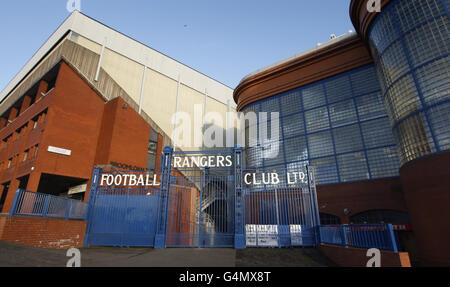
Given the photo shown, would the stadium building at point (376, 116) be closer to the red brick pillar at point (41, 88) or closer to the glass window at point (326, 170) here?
the glass window at point (326, 170)

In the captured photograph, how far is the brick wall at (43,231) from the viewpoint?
27.2 ft

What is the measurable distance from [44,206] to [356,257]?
1143 cm

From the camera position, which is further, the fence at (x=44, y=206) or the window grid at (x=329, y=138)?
the window grid at (x=329, y=138)

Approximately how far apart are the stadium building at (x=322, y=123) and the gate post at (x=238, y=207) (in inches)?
23.8

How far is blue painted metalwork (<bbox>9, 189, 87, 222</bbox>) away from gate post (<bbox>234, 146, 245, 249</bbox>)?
736 cm

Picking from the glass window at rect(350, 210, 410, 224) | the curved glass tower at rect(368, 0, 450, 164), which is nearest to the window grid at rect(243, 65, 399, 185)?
the glass window at rect(350, 210, 410, 224)

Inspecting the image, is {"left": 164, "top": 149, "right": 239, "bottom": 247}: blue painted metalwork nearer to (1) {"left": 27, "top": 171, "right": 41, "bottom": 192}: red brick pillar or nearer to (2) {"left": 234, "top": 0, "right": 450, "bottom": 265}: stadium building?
(2) {"left": 234, "top": 0, "right": 450, "bottom": 265}: stadium building

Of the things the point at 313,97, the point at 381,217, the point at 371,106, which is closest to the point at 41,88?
the point at 313,97

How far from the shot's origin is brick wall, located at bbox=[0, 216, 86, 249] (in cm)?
830

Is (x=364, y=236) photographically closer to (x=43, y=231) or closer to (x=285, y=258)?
(x=285, y=258)

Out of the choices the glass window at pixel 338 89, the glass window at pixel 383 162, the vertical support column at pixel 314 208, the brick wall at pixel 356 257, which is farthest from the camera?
the glass window at pixel 338 89

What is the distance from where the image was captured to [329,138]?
18.5 metres

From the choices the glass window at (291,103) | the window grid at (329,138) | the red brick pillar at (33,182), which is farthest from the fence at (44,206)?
the glass window at (291,103)
